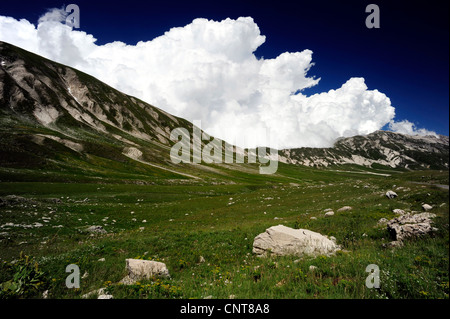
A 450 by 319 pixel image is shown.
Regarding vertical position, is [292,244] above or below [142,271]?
above

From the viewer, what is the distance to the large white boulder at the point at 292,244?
443 inches

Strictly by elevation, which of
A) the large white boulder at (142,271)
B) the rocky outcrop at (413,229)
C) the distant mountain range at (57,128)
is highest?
the distant mountain range at (57,128)

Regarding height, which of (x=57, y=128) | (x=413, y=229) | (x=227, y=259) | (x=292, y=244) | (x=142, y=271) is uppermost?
(x=57, y=128)

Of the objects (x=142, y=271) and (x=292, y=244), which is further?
(x=292, y=244)

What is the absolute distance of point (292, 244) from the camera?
40.1ft

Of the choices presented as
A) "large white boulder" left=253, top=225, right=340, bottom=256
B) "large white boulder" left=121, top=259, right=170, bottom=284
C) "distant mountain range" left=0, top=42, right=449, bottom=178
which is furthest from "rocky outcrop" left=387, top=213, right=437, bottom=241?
"distant mountain range" left=0, top=42, right=449, bottom=178

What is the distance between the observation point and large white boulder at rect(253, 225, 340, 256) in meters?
11.3

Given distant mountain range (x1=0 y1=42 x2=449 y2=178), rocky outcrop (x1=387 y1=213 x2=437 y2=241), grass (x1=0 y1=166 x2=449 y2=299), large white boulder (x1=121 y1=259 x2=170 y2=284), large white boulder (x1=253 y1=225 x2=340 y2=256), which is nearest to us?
grass (x1=0 y1=166 x2=449 y2=299)

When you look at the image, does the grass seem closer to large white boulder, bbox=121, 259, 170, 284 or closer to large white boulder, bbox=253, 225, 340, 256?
large white boulder, bbox=121, 259, 170, 284

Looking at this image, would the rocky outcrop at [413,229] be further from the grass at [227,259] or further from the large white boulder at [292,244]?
the large white boulder at [292,244]

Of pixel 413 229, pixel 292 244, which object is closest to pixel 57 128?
pixel 292 244

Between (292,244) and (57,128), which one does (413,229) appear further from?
(57,128)

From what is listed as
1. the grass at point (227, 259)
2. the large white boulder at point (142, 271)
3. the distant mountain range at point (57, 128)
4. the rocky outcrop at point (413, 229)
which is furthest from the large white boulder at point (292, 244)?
the distant mountain range at point (57, 128)
